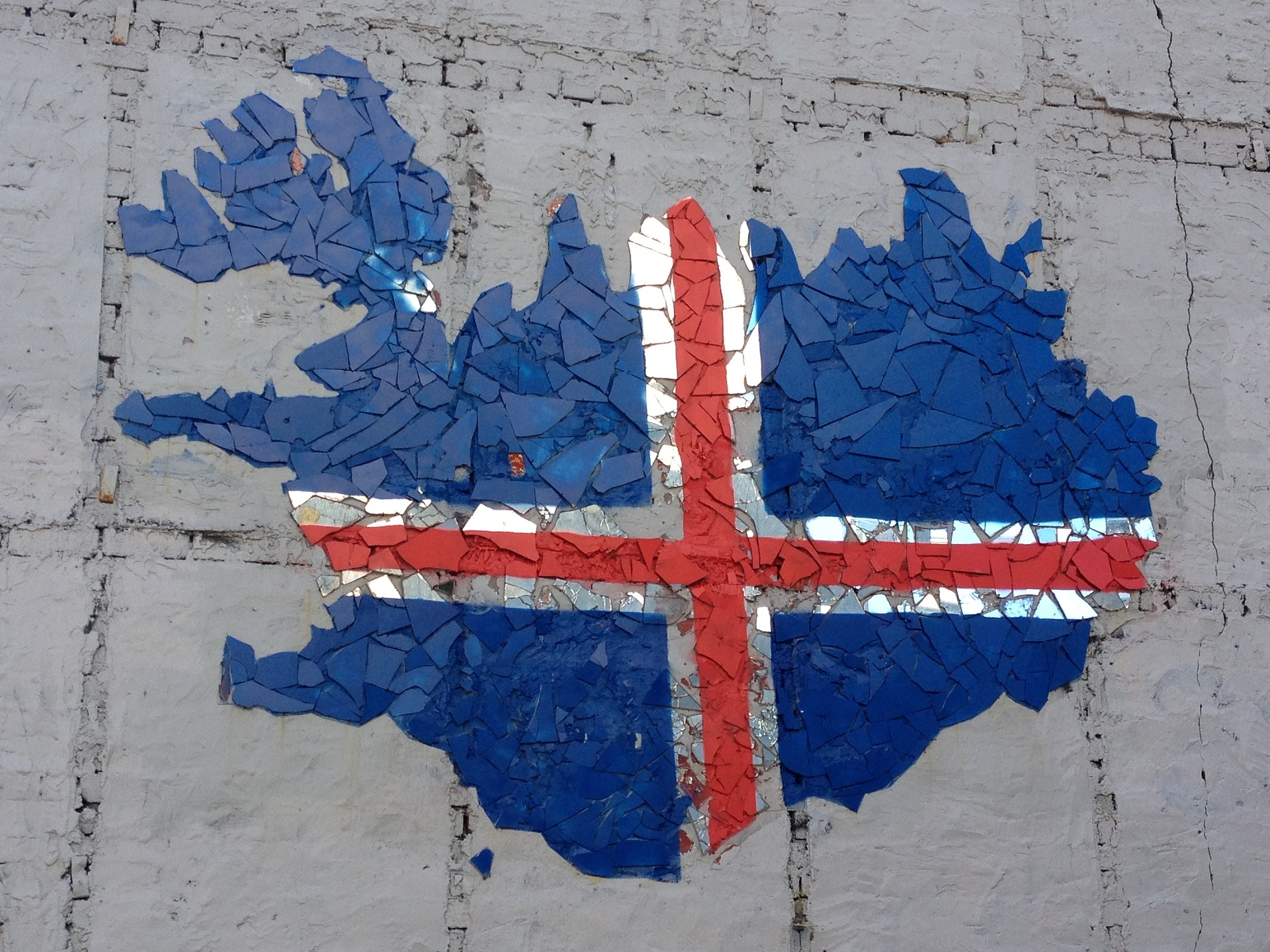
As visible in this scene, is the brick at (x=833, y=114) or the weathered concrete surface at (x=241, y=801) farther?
the brick at (x=833, y=114)

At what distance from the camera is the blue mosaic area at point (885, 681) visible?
127 inches

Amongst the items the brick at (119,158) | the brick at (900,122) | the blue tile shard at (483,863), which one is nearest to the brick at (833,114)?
the brick at (900,122)

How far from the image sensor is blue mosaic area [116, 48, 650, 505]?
3113 millimetres

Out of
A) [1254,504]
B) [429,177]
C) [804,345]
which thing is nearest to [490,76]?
[429,177]

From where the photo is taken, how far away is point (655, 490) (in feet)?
10.8

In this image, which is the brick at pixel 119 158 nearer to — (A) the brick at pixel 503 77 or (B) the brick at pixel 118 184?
(B) the brick at pixel 118 184

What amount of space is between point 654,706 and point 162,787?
1236mm

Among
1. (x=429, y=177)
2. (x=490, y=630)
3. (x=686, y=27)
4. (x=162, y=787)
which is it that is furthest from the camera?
(x=686, y=27)

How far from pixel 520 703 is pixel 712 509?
74 centimetres

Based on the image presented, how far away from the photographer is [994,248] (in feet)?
11.9

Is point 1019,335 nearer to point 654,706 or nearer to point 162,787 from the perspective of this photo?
point 654,706

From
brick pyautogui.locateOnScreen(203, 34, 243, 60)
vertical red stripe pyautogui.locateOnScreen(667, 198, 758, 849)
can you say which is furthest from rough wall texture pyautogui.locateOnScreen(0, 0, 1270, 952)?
vertical red stripe pyautogui.locateOnScreen(667, 198, 758, 849)

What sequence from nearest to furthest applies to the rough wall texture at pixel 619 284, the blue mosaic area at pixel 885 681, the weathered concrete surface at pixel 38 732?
the weathered concrete surface at pixel 38 732 → the rough wall texture at pixel 619 284 → the blue mosaic area at pixel 885 681

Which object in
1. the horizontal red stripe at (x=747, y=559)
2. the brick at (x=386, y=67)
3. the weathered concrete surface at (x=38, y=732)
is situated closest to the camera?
the weathered concrete surface at (x=38, y=732)
